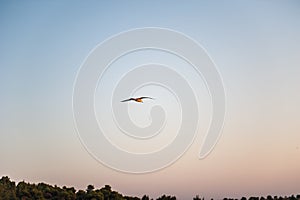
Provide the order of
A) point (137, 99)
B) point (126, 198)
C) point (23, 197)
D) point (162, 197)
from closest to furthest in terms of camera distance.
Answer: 1. point (137, 99)
2. point (23, 197)
3. point (126, 198)
4. point (162, 197)

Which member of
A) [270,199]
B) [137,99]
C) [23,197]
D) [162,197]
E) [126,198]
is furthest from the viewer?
[270,199]

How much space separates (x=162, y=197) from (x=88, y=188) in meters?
13.1

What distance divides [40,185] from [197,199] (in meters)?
20.5

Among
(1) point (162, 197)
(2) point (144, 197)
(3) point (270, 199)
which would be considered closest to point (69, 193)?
(2) point (144, 197)

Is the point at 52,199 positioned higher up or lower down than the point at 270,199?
lower down

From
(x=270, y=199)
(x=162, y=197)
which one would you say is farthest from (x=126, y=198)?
(x=270, y=199)

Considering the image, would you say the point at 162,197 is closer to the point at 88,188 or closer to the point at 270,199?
the point at 88,188

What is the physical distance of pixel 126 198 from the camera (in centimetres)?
5722

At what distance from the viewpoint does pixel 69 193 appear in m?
54.4

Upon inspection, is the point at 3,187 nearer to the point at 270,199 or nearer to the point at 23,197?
the point at 23,197

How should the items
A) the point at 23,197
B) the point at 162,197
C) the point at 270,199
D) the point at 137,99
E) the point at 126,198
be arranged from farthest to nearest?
the point at 270,199 → the point at 162,197 → the point at 126,198 → the point at 23,197 → the point at 137,99

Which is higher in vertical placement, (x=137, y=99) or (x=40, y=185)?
(x=40, y=185)

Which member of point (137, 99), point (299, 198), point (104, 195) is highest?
point (299, 198)

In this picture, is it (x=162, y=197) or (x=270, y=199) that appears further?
(x=270, y=199)
